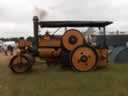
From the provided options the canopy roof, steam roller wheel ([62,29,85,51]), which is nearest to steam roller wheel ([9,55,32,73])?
the canopy roof

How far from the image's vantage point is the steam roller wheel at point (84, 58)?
49.2ft

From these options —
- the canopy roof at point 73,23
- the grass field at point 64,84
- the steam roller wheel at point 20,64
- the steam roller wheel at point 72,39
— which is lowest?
the grass field at point 64,84

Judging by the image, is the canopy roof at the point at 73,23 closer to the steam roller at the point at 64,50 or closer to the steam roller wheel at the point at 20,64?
the steam roller at the point at 64,50

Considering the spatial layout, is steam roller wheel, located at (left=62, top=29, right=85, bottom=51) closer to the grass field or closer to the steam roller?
the steam roller

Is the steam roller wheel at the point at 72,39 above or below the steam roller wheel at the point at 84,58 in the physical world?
above

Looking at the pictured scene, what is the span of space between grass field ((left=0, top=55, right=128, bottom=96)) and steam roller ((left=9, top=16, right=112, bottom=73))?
29.8 inches

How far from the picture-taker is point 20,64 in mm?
14898

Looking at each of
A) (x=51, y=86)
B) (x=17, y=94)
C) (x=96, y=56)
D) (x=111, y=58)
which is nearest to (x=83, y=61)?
(x=96, y=56)

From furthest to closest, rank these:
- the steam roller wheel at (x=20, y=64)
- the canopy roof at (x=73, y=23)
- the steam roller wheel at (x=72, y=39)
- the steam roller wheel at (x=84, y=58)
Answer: the steam roller wheel at (x=72, y=39) < the canopy roof at (x=73, y=23) < the steam roller wheel at (x=84, y=58) < the steam roller wheel at (x=20, y=64)

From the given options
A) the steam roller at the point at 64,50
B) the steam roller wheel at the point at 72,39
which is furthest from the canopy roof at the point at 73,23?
the steam roller wheel at the point at 72,39

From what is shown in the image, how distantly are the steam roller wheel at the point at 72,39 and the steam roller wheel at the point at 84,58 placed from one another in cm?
63

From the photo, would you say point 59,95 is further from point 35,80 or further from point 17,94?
point 35,80

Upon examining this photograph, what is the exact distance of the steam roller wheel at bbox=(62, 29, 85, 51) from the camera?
51.4 feet

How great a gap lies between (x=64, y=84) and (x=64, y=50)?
4585 mm
